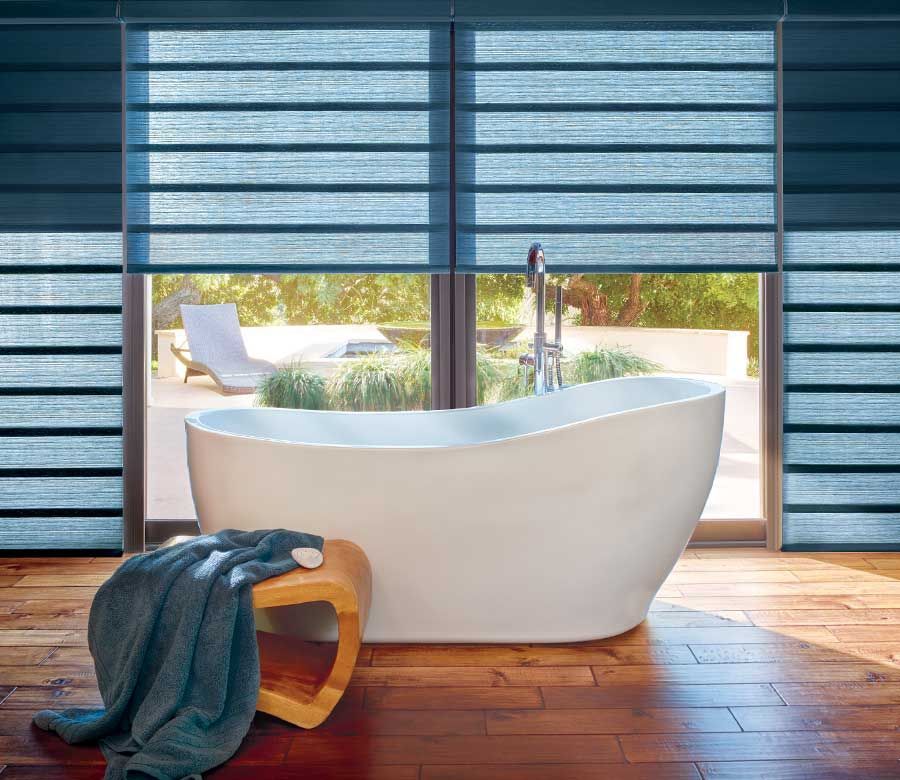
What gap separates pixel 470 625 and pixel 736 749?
0.86m

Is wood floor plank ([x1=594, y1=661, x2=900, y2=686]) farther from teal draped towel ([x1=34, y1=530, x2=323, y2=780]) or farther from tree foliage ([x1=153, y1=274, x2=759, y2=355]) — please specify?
tree foliage ([x1=153, y1=274, x2=759, y2=355])

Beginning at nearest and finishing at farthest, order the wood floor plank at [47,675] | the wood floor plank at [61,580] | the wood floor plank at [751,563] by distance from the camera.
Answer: the wood floor plank at [47,675] < the wood floor plank at [61,580] < the wood floor plank at [751,563]

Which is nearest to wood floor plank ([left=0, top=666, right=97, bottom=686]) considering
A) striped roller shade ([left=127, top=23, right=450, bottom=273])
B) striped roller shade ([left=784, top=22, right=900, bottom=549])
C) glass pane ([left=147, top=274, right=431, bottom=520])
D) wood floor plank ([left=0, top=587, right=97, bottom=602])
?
wood floor plank ([left=0, top=587, right=97, bottom=602])

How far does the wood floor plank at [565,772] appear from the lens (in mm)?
1955

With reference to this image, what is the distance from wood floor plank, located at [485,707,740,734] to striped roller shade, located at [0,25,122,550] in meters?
2.10

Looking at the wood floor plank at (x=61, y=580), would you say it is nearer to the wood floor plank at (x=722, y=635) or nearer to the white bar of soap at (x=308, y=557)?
the white bar of soap at (x=308, y=557)

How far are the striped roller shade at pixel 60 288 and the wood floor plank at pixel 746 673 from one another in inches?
85.9

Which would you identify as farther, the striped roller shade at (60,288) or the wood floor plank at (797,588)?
the striped roller shade at (60,288)

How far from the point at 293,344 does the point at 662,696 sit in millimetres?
2055

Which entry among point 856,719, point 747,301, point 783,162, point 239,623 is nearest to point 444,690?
point 239,623

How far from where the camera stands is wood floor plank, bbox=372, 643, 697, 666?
8.52 feet

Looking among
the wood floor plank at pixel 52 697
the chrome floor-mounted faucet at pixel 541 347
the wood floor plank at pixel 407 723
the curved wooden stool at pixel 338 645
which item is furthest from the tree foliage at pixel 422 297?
the wood floor plank at pixel 407 723

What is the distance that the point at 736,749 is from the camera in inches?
82.0

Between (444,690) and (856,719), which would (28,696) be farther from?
(856,719)
